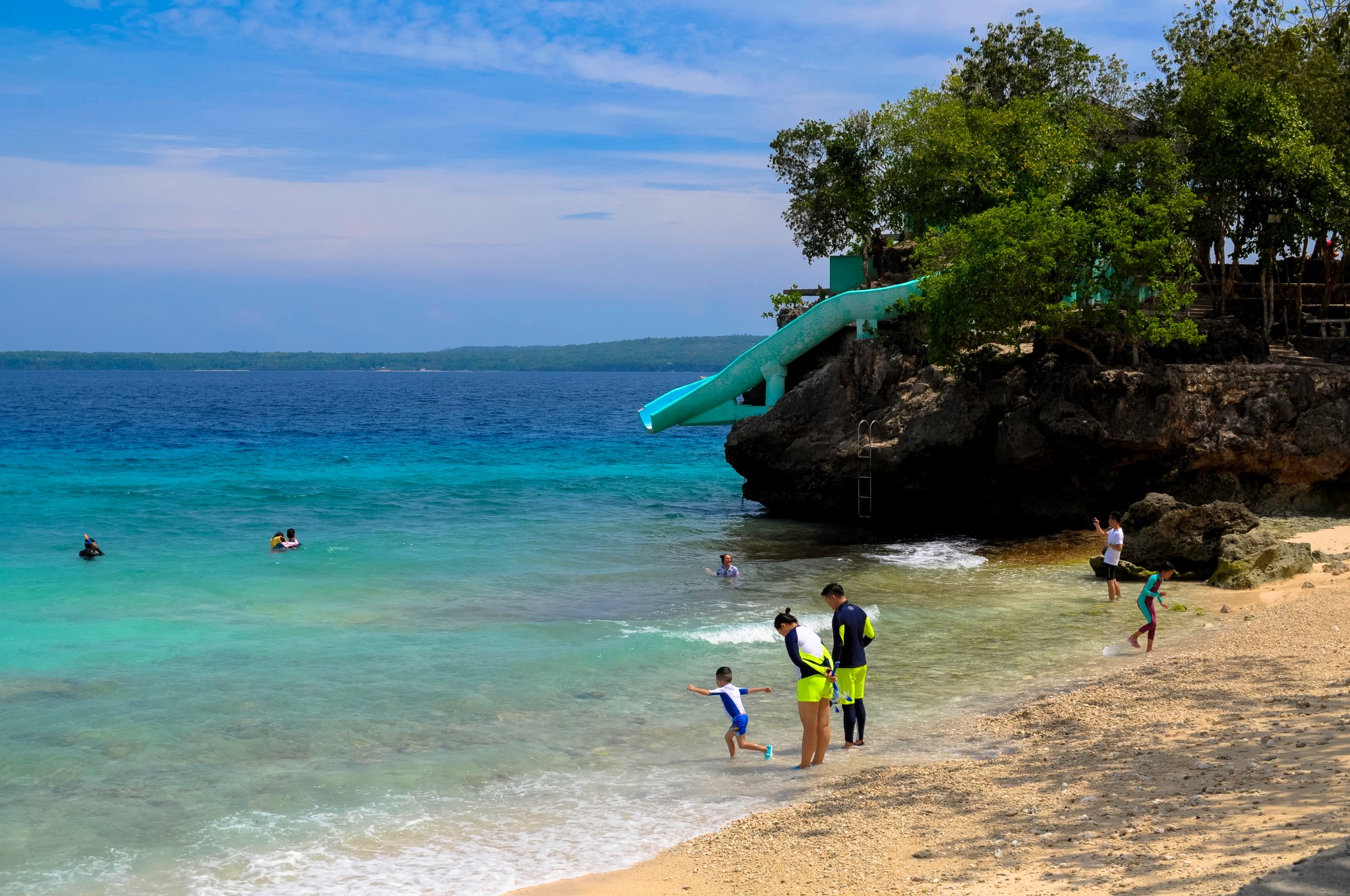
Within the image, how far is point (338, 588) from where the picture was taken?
22.1 m

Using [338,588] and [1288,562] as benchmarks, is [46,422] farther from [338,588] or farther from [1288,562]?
[1288,562]

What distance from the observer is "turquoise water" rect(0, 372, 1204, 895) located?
9.95 meters

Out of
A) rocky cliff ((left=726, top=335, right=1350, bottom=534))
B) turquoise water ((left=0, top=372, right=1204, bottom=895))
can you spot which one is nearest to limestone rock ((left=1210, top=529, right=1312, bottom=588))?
turquoise water ((left=0, top=372, right=1204, bottom=895))

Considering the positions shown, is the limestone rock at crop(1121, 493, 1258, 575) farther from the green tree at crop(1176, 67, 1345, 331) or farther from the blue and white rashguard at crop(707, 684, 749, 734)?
the blue and white rashguard at crop(707, 684, 749, 734)

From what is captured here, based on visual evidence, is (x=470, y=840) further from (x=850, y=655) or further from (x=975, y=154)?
(x=975, y=154)

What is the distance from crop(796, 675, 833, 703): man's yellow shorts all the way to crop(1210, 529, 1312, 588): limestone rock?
37.6ft

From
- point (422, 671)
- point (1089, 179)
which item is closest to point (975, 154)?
point (1089, 179)

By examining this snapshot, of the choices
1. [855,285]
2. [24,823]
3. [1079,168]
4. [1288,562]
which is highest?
[1079,168]

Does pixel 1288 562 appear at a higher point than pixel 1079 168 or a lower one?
lower

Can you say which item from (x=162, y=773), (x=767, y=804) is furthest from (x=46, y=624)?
(x=767, y=804)

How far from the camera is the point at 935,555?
24953 millimetres

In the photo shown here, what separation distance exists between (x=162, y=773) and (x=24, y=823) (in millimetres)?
1477

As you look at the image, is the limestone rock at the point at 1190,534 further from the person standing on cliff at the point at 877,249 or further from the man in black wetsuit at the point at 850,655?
the person standing on cliff at the point at 877,249

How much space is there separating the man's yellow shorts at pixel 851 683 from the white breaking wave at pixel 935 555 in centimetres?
1207
